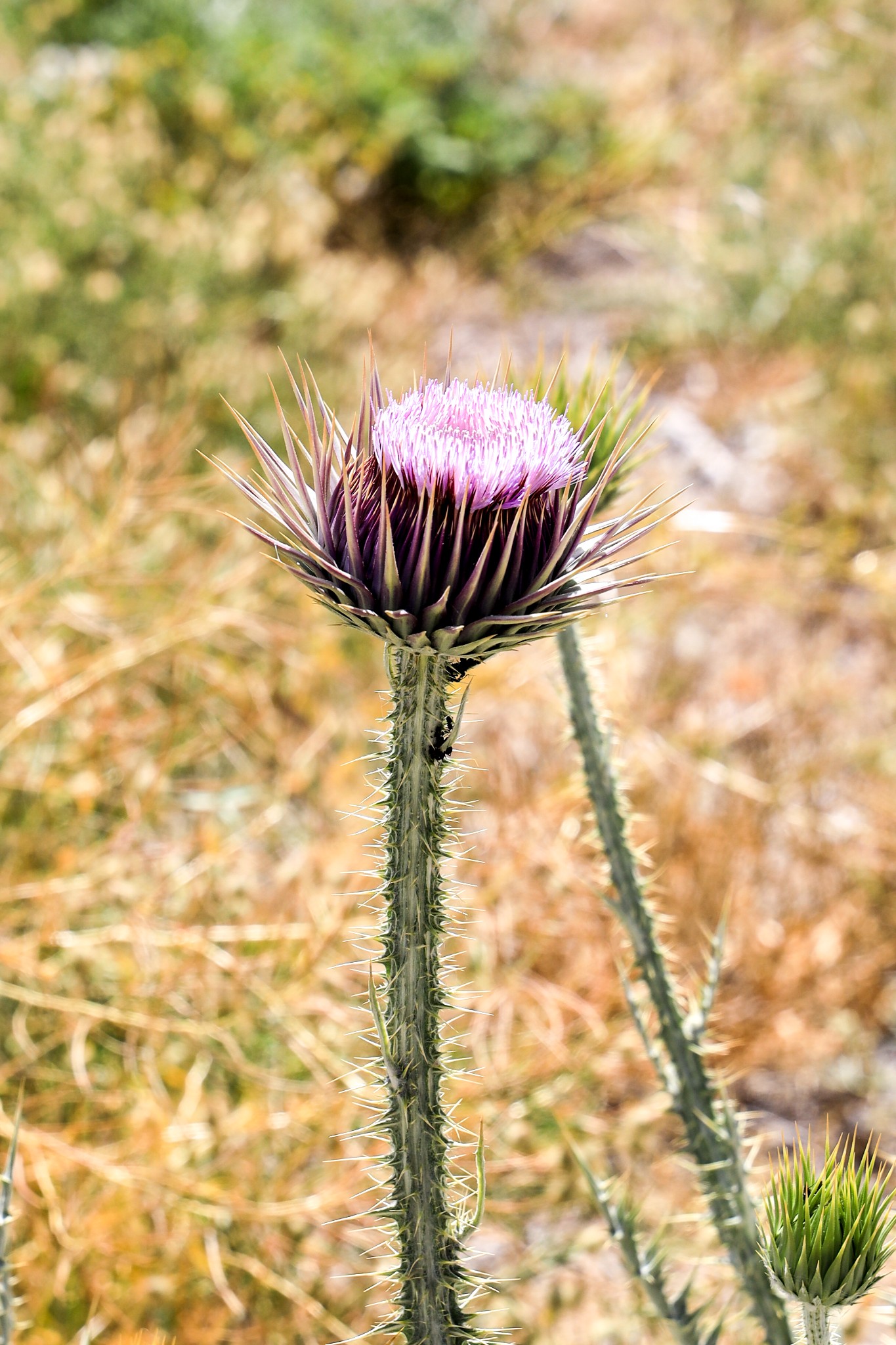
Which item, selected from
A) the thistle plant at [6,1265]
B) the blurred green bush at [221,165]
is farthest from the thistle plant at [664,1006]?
the blurred green bush at [221,165]

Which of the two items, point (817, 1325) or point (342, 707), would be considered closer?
point (817, 1325)

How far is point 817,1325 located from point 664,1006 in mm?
531

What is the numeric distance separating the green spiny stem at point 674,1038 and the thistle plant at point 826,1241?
38 cm

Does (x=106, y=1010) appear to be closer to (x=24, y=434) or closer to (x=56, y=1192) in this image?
(x=56, y=1192)

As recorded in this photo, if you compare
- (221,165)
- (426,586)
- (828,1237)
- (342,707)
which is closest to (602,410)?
(426,586)

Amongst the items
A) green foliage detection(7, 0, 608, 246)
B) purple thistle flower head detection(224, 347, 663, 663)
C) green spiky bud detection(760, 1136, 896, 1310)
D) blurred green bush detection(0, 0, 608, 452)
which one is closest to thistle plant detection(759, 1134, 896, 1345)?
green spiky bud detection(760, 1136, 896, 1310)

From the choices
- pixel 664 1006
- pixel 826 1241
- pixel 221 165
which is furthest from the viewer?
pixel 221 165

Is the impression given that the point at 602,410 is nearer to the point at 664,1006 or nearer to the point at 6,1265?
the point at 664,1006

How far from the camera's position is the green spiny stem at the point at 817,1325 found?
104 cm

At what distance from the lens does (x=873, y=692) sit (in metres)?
4.08

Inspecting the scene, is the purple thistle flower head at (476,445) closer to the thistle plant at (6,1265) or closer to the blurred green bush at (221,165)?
the thistle plant at (6,1265)

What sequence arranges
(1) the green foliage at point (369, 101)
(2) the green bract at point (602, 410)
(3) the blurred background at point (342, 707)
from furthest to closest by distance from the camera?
(1) the green foliage at point (369, 101)
(3) the blurred background at point (342, 707)
(2) the green bract at point (602, 410)

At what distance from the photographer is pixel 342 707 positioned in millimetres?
3410

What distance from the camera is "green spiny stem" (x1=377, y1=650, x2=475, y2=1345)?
43.1 inches
